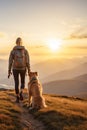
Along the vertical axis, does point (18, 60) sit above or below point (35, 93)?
above

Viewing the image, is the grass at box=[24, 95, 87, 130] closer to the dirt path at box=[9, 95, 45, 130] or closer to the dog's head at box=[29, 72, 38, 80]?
the dirt path at box=[9, 95, 45, 130]

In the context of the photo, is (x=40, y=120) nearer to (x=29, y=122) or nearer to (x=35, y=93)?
(x=29, y=122)

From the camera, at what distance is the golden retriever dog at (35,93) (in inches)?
754

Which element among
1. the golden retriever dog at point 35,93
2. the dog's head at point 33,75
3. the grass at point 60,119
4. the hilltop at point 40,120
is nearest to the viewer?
the hilltop at point 40,120

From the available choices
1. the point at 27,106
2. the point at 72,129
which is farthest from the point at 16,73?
the point at 72,129

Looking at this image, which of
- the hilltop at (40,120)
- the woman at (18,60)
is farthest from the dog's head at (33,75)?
the hilltop at (40,120)

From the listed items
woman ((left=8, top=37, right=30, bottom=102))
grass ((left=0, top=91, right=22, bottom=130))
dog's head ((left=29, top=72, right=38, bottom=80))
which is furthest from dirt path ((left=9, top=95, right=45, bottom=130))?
woman ((left=8, top=37, right=30, bottom=102))

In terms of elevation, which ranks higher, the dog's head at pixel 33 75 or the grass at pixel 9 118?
the dog's head at pixel 33 75

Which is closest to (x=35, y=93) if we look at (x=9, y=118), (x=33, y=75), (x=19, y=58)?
(x=33, y=75)

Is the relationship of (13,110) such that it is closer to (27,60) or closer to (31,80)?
(31,80)

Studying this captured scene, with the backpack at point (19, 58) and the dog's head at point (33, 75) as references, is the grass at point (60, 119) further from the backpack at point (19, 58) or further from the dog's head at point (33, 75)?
the backpack at point (19, 58)

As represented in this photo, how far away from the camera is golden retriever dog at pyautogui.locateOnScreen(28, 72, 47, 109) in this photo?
19156 millimetres

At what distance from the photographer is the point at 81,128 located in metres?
15.1

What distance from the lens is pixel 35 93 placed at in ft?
63.3
